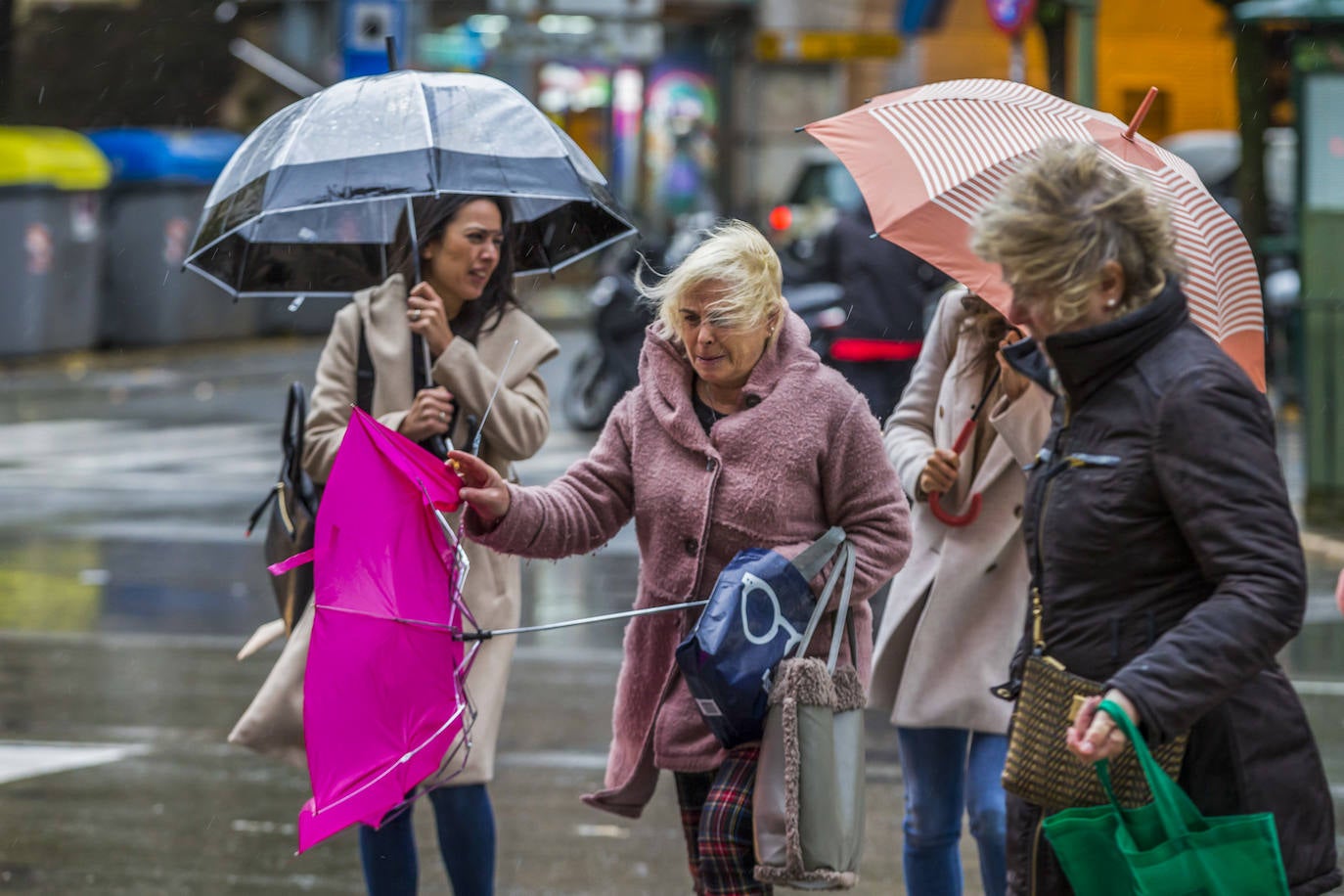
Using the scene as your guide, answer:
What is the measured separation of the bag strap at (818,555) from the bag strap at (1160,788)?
3.31 feet

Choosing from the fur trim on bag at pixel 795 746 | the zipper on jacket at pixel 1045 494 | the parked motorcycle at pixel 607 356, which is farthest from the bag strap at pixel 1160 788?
the parked motorcycle at pixel 607 356

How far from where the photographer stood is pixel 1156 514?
9.95 ft

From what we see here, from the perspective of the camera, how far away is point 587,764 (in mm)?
6934

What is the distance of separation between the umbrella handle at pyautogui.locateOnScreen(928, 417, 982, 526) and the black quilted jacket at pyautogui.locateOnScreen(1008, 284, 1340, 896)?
1368mm

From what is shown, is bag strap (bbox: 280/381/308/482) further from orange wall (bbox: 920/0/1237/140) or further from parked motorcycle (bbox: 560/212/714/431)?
orange wall (bbox: 920/0/1237/140)

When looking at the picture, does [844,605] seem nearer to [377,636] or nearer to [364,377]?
[377,636]

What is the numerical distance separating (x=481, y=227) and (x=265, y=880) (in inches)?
83.1

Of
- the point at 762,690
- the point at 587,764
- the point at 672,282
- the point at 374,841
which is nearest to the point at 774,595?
the point at 762,690

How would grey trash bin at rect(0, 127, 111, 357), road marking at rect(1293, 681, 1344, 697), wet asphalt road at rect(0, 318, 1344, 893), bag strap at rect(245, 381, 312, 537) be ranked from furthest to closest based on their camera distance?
1. grey trash bin at rect(0, 127, 111, 357)
2. road marking at rect(1293, 681, 1344, 697)
3. wet asphalt road at rect(0, 318, 1344, 893)
4. bag strap at rect(245, 381, 312, 537)

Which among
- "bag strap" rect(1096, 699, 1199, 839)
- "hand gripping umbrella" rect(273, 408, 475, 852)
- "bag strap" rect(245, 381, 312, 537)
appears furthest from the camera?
"bag strap" rect(245, 381, 312, 537)

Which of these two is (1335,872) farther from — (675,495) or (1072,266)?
(675,495)

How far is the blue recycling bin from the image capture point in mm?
23281

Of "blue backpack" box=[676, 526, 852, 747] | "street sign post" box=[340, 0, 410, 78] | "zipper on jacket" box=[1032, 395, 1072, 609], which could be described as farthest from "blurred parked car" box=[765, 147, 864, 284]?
"zipper on jacket" box=[1032, 395, 1072, 609]

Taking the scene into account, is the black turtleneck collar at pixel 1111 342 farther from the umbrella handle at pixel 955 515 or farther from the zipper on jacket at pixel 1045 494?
the umbrella handle at pixel 955 515
